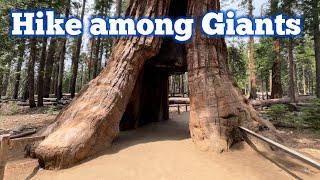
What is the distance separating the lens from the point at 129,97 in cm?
901

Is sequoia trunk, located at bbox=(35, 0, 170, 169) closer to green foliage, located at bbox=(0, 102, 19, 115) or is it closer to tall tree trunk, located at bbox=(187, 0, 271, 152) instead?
tall tree trunk, located at bbox=(187, 0, 271, 152)

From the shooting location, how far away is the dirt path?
633 centimetres

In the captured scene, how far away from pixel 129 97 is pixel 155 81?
411cm

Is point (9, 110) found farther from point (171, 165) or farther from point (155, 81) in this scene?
point (171, 165)

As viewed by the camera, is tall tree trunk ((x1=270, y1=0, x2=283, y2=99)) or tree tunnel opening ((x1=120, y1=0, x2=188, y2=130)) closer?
tree tunnel opening ((x1=120, y1=0, x2=188, y2=130))

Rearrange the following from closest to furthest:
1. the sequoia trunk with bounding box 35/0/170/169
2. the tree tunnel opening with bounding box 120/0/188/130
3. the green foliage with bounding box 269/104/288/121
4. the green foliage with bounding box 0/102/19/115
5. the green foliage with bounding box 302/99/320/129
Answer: the sequoia trunk with bounding box 35/0/170/169 → the tree tunnel opening with bounding box 120/0/188/130 → the green foliage with bounding box 302/99/320/129 → the green foliage with bounding box 269/104/288/121 → the green foliage with bounding box 0/102/19/115

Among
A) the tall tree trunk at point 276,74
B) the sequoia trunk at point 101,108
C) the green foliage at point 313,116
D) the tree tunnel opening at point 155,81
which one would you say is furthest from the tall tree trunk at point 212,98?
the tall tree trunk at point 276,74

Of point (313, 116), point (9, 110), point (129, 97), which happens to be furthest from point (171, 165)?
point (9, 110)

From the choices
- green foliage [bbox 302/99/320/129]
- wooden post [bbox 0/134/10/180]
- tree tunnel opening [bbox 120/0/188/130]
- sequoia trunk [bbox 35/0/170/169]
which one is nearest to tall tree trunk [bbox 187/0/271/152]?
sequoia trunk [bbox 35/0/170/169]

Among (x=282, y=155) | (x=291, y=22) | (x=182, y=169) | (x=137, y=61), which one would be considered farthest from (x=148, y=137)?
(x=291, y=22)

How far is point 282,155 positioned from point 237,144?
1.03 metres

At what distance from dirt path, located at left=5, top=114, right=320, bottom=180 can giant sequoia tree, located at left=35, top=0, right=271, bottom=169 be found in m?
0.32

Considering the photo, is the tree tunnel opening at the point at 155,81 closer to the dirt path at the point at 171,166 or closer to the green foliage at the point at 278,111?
→ the dirt path at the point at 171,166

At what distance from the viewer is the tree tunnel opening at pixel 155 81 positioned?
10.7 m
